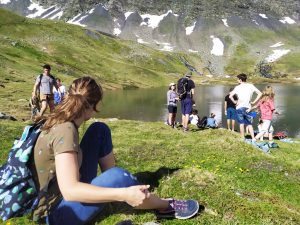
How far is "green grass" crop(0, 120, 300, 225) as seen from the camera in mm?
8922

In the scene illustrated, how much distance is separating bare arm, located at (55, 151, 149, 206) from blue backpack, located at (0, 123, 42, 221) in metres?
0.98

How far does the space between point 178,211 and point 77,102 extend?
3353 mm

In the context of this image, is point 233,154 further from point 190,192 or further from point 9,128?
point 9,128

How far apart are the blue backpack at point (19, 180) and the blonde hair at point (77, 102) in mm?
408

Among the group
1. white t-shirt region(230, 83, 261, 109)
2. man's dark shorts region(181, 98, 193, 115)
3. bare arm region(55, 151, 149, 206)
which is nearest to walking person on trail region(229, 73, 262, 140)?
white t-shirt region(230, 83, 261, 109)

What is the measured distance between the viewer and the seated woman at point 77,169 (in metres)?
6.09

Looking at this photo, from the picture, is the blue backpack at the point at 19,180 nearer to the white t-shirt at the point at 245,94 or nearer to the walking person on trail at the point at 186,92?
the white t-shirt at the point at 245,94

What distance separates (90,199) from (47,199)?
1523mm

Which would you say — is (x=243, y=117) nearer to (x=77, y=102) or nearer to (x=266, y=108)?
(x=266, y=108)

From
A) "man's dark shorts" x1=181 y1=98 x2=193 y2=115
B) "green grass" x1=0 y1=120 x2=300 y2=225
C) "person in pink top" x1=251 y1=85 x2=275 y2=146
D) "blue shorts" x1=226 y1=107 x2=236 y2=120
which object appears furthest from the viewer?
"blue shorts" x1=226 y1=107 x2=236 y2=120

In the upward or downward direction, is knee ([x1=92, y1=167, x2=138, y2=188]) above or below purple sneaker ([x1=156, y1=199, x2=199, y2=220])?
above

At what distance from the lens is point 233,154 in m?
16.5

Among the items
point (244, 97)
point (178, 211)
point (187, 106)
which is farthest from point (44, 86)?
point (178, 211)

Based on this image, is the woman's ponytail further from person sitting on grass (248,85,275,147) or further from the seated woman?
person sitting on grass (248,85,275,147)
